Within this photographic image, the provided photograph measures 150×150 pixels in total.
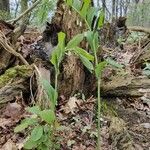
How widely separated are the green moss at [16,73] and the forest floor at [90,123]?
20 centimetres

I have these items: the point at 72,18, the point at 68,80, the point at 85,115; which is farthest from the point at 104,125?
the point at 72,18

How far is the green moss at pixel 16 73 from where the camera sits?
316cm

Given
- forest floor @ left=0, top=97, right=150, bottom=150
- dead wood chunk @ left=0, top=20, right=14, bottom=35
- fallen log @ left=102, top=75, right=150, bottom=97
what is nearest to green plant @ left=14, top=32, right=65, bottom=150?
forest floor @ left=0, top=97, right=150, bottom=150

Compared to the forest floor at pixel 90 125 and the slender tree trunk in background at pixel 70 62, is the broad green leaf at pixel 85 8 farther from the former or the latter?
the slender tree trunk in background at pixel 70 62

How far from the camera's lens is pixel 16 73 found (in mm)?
3184

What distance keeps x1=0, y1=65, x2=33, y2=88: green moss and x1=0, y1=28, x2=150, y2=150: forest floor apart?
203 millimetres

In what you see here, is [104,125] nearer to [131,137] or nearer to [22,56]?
[131,137]

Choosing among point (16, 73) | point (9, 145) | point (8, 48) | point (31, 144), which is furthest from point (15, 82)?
point (31, 144)

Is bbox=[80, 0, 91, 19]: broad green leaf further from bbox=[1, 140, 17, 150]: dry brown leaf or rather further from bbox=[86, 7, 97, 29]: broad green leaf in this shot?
bbox=[1, 140, 17, 150]: dry brown leaf

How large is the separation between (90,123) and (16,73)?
0.79 metres

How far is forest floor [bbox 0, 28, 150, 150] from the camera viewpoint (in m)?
2.67

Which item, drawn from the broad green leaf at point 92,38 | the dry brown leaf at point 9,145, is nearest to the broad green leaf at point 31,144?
the dry brown leaf at point 9,145

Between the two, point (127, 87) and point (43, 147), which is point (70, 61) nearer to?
point (127, 87)

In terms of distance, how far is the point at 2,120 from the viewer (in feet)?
9.37
